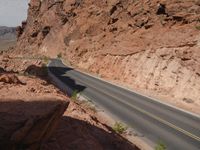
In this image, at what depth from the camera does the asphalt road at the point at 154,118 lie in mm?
18625

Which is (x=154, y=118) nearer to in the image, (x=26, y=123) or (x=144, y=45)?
(x=26, y=123)

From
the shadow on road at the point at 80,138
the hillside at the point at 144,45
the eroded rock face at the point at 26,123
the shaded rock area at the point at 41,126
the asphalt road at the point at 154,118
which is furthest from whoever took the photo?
the hillside at the point at 144,45

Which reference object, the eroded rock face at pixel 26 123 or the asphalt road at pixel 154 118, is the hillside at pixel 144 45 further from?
the eroded rock face at pixel 26 123

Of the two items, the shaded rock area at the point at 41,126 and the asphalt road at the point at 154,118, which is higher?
the shaded rock area at the point at 41,126

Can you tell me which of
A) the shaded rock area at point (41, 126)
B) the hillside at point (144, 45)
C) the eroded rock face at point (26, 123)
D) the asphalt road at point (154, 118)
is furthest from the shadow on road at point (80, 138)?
the hillside at point (144, 45)

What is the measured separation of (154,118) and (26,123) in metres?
15.1

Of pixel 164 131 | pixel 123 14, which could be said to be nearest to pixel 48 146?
pixel 164 131

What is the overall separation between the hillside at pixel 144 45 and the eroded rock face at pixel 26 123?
20.0 meters

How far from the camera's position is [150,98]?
1282 inches

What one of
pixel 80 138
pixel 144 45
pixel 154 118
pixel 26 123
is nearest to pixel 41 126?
pixel 26 123

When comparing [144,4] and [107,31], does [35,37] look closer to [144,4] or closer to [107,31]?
[107,31]

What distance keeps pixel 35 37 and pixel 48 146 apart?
118850 millimetres

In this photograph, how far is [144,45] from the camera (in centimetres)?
4488

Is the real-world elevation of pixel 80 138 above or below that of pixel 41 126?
below
